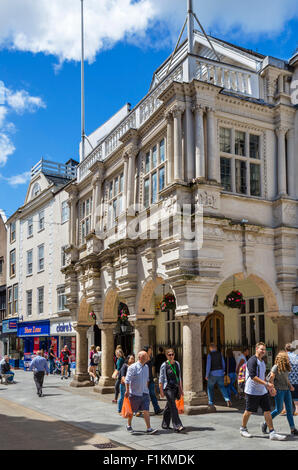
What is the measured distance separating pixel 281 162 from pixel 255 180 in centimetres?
95

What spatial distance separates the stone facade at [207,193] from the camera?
14344 mm

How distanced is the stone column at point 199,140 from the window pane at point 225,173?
3.26 feet

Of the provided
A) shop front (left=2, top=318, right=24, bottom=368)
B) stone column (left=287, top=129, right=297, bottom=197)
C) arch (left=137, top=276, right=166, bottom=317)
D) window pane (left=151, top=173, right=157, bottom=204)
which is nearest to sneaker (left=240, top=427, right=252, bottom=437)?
arch (left=137, top=276, right=166, bottom=317)

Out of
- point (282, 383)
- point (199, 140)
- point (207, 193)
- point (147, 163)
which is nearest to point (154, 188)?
point (147, 163)

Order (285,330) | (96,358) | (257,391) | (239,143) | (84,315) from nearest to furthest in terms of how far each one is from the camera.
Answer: (257,391) < (285,330) < (239,143) < (84,315) < (96,358)

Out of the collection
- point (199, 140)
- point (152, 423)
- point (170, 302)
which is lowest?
point (152, 423)

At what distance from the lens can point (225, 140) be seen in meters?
15.7

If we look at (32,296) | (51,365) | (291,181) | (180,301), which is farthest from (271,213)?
(32,296)

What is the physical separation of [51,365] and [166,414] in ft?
63.3

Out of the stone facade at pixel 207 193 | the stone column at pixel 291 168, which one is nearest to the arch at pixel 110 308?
the stone facade at pixel 207 193

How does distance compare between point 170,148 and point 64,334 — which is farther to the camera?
point 64,334

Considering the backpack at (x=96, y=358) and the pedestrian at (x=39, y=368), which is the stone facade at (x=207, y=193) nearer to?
the pedestrian at (x=39, y=368)

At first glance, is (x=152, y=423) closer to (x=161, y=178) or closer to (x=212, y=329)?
(x=161, y=178)

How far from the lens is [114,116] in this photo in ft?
73.5
